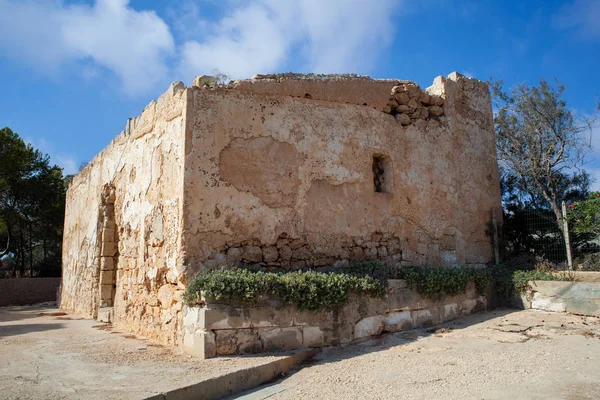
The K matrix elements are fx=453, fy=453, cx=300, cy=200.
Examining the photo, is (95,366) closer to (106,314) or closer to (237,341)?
(237,341)

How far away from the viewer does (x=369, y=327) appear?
18.1ft

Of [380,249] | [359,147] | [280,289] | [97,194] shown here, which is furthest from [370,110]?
[97,194]

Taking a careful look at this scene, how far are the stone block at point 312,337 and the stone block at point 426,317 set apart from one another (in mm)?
1511

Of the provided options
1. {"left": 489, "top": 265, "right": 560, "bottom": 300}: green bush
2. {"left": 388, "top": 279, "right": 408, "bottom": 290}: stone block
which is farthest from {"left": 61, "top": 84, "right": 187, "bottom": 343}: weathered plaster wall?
{"left": 489, "top": 265, "right": 560, "bottom": 300}: green bush

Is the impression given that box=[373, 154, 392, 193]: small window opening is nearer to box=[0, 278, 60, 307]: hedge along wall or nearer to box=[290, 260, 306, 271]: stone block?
box=[290, 260, 306, 271]: stone block

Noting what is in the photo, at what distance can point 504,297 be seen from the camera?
727 cm

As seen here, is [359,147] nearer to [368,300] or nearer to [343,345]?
[368,300]

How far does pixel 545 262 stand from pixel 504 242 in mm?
935

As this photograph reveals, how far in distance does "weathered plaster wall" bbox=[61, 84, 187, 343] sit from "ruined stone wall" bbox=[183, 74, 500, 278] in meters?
0.38

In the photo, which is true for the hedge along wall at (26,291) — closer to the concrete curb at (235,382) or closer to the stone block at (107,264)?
the stone block at (107,264)

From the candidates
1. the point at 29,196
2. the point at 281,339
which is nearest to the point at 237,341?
the point at 281,339

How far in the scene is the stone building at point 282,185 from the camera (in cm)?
566

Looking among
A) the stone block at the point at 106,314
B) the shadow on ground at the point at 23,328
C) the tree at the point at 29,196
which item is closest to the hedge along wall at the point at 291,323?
the stone block at the point at 106,314

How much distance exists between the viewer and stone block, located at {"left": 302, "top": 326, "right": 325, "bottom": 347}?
5047 millimetres
